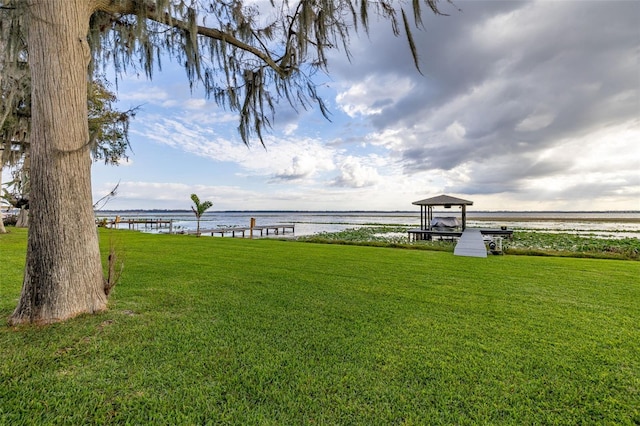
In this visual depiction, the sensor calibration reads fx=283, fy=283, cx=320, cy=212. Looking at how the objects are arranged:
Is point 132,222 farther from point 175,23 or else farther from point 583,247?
point 583,247

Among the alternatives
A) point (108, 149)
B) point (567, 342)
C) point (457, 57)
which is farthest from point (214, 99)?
point (108, 149)

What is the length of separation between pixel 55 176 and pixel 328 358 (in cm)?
270

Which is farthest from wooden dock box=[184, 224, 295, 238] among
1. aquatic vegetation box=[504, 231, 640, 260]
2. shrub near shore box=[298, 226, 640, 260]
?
aquatic vegetation box=[504, 231, 640, 260]

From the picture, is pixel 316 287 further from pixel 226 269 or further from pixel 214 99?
pixel 214 99

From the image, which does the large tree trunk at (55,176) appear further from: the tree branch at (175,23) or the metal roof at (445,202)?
the metal roof at (445,202)

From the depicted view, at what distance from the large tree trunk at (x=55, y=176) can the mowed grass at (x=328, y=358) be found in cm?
26

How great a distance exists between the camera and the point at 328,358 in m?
1.99

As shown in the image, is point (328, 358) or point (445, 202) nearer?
point (328, 358)

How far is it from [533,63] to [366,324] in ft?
31.8

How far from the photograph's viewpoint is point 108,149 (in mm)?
13297

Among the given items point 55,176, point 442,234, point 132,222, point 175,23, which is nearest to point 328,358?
point 55,176

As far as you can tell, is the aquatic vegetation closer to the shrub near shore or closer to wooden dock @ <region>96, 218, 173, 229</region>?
the shrub near shore

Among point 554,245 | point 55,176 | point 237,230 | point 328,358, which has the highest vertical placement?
point 55,176

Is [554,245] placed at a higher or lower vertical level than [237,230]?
lower
